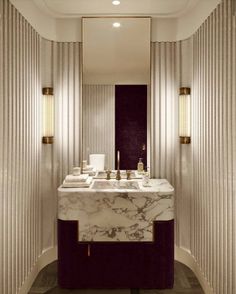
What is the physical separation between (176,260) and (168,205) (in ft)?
3.29

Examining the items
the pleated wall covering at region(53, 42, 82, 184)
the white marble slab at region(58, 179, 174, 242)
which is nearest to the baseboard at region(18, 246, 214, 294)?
the white marble slab at region(58, 179, 174, 242)

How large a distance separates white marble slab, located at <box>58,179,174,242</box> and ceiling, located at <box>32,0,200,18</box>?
1.74m

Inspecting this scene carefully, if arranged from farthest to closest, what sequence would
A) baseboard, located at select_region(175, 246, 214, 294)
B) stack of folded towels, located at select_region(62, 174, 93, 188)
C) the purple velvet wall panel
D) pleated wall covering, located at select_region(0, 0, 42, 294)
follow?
the purple velvet wall panel → stack of folded towels, located at select_region(62, 174, 93, 188) → baseboard, located at select_region(175, 246, 214, 294) → pleated wall covering, located at select_region(0, 0, 42, 294)

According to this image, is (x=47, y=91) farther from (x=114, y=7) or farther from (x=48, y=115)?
(x=114, y=7)

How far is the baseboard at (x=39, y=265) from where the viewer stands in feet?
9.07

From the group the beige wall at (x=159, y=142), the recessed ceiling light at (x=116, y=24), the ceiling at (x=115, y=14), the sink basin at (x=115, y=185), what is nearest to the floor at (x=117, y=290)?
the beige wall at (x=159, y=142)

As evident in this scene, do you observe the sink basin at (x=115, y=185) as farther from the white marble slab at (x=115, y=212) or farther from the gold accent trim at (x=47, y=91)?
the gold accent trim at (x=47, y=91)

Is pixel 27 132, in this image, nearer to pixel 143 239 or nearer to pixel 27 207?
pixel 27 207

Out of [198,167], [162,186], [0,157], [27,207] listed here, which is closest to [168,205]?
[162,186]

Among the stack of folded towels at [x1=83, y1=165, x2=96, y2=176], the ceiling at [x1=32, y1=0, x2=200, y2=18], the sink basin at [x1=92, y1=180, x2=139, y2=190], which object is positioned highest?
the ceiling at [x1=32, y1=0, x2=200, y2=18]

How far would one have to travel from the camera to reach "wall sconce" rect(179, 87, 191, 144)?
3.29 m

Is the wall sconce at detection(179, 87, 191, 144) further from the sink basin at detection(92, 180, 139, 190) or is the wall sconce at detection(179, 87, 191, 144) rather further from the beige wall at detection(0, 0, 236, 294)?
the sink basin at detection(92, 180, 139, 190)

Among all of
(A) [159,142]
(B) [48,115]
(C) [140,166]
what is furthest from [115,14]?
(C) [140,166]

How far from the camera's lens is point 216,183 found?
2.48m
